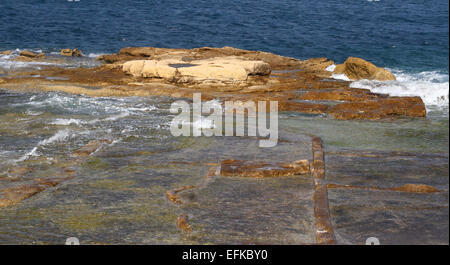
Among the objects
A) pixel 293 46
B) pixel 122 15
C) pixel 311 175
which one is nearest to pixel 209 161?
pixel 311 175

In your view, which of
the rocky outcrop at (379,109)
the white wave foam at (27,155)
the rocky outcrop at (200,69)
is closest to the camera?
the white wave foam at (27,155)

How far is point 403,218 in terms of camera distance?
4891 millimetres

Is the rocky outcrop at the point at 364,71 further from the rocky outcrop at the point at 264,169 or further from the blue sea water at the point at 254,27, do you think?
the rocky outcrop at the point at 264,169

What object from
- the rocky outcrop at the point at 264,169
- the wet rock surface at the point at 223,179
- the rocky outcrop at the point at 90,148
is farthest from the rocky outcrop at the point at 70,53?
the rocky outcrop at the point at 264,169

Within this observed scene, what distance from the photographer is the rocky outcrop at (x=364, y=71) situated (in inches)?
669

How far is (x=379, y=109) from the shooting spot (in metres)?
12.6

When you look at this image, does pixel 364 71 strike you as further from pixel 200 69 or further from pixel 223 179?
pixel 223 179

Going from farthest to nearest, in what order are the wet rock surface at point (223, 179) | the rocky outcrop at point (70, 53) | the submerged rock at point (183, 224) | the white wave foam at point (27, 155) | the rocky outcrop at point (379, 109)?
the rocky outcrop at point (70, 53) → the rocky outcrop at point (379, 109) → the white wave foam at point (27, 155) → the submerged rock at point (183, 224) → the wet rock surface at point (223, 179)

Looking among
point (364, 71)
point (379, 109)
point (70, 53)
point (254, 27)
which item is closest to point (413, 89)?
point (364, 71)

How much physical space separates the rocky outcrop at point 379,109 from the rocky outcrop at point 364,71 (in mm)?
4031

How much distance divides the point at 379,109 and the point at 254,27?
25.3 m

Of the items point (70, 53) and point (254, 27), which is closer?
point (70, 53)
